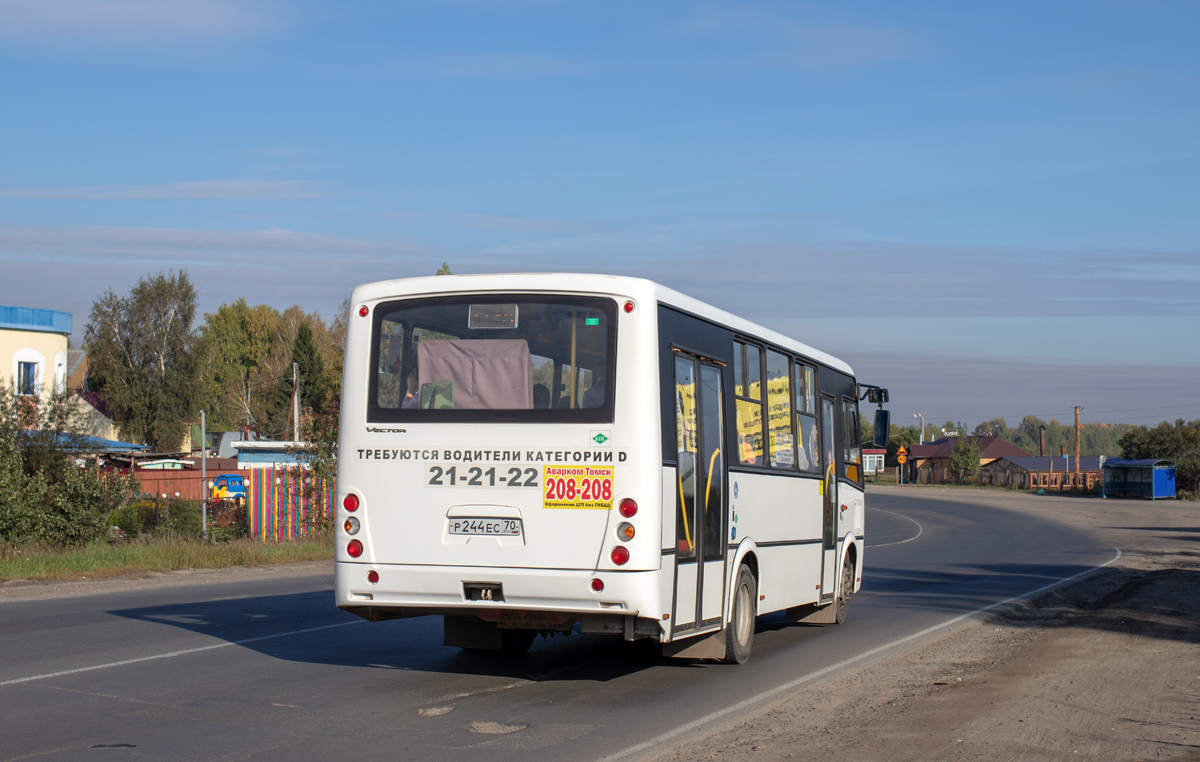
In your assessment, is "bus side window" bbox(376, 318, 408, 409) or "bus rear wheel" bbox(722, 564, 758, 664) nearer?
"bus side window" bbox(376, 318, 408, 409)

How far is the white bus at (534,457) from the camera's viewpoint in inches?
325

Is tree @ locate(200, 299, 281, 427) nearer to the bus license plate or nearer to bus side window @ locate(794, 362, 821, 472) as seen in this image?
Answer: bus side window @ locate(794, 362, 821, 472)

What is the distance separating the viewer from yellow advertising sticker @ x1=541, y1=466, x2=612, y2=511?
825cm

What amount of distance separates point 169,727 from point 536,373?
11.2 feet

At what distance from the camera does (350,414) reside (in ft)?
29.5

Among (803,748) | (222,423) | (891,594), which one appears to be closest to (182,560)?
(891,594)

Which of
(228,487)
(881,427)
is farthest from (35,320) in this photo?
(881,427)

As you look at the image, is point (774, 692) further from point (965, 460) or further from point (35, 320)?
point (965, 460)

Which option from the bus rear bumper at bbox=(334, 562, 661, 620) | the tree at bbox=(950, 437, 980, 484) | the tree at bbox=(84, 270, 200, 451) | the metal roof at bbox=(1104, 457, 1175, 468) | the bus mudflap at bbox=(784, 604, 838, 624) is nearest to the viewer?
the bus rear bumper at bbox=(334, 562, 661, 620)

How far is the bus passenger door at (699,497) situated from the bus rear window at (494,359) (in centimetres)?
80

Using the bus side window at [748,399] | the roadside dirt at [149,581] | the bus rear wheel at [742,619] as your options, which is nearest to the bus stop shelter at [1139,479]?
the roadside dirt at [149,581]

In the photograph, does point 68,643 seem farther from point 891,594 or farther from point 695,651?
point 891,594

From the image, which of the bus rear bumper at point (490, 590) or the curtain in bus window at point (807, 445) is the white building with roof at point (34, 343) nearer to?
the curtain in bus window at point (807, 445)

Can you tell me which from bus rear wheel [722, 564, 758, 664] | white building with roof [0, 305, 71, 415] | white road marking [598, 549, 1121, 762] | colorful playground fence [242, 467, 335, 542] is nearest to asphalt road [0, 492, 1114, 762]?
white road marking [598, 549, 1121, 762]
